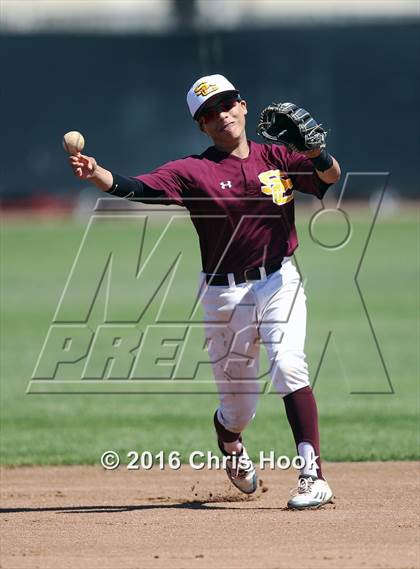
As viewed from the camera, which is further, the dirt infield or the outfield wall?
the outfield wall

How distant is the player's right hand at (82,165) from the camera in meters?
5.82

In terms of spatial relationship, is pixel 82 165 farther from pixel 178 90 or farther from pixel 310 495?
pixel 178 90

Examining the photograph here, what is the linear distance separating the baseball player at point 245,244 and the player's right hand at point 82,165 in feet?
0.69

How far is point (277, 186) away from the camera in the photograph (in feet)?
20.6

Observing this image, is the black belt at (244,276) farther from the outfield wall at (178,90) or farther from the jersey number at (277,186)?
the outfield wall at (178,90)

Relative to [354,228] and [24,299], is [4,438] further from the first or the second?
[354,228]

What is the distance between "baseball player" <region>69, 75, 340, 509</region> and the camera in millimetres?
6051

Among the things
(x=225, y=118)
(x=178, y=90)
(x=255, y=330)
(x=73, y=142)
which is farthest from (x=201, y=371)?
(x=178, y=90)

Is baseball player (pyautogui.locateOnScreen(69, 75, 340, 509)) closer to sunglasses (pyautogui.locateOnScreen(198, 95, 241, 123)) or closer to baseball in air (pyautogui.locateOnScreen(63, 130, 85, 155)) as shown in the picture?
sunglasses (pyautogui.locateOnScreen(198, 95, 241, 123))

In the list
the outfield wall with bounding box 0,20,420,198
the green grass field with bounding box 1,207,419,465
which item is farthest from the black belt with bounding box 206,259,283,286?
the outfield wall with bounding box 0,20,420,198

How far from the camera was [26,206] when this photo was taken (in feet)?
Result: 123

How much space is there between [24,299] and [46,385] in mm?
7512

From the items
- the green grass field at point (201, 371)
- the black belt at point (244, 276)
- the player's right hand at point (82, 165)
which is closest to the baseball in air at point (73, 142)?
the player's right hand at point (82, 165)

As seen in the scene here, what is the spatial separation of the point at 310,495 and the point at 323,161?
5.72 feet
